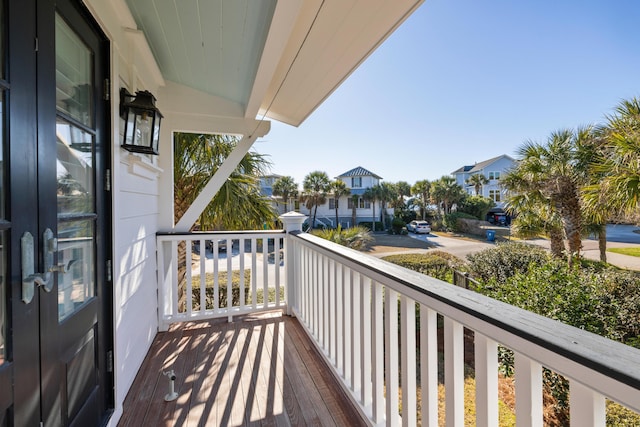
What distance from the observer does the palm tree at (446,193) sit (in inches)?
772

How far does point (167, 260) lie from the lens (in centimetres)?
268

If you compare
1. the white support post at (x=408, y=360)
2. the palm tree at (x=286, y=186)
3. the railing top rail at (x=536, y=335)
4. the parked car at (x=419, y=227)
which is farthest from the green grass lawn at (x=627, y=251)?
the palm tree at (x=286, y=186)

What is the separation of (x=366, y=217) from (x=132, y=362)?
20346 millimetres

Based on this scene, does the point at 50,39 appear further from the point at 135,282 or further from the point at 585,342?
the point at 585,342

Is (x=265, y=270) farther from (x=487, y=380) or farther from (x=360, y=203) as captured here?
(x=360, y=203)

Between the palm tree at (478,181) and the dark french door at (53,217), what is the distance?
2510 centimetres

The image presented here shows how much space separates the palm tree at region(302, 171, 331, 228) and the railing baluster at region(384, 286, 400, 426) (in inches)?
704

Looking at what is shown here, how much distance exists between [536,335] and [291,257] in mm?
2359

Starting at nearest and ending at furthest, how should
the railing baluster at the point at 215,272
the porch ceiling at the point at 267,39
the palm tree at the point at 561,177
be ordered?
the porch ceiling at the point at 267,39 → the railing baluster at the point at 215,272 → the palm tree at the point at 561,177

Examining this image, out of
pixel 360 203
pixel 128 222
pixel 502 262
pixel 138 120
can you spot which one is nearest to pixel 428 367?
pixel 128 222

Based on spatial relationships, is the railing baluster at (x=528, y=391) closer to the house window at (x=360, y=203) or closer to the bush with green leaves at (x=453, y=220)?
the bush with green leaves at (x=453, y=220)

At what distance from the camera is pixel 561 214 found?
6754 millimetres

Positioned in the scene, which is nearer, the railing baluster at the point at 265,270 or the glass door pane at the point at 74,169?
the glass door pane at the point at 74,169

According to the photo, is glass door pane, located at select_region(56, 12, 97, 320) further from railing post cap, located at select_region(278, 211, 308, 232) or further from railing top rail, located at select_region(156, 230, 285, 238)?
railing post cap, located at select_region(278, 211, 308, 232)
